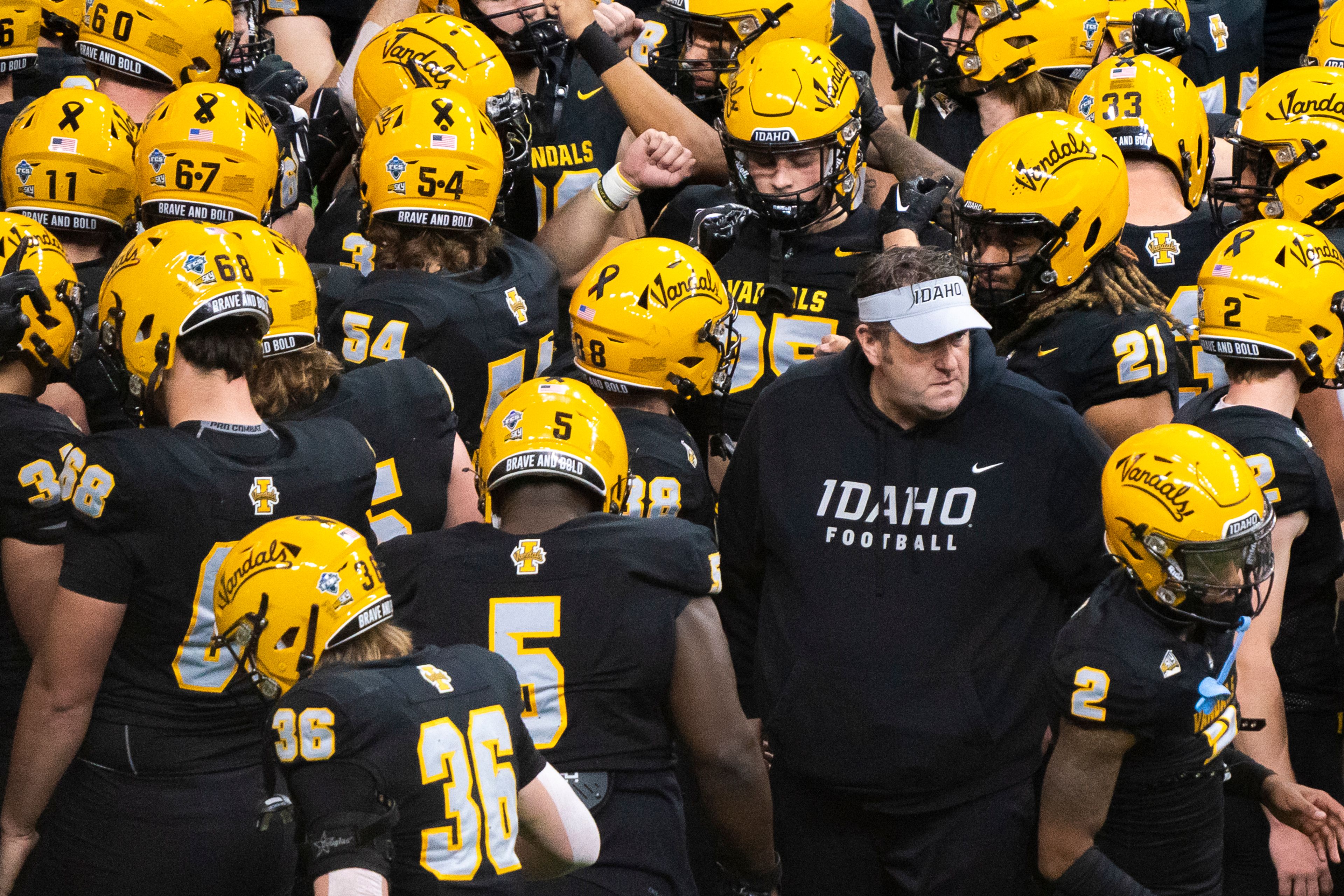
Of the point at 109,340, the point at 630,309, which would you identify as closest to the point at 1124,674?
the point at 630,309

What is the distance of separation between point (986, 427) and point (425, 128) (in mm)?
2061

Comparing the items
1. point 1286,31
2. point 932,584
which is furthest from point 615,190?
point 1286,31

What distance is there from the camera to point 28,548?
412 centimetres

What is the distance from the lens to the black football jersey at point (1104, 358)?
4.77 meters

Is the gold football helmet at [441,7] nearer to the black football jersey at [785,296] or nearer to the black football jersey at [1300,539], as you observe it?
the black football jersey at [785,296]

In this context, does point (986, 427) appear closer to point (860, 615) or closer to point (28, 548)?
point (860, 615)

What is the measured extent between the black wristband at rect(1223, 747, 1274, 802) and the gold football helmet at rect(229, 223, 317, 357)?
8.86 ft

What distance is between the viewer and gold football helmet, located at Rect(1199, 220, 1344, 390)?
4.61 meters

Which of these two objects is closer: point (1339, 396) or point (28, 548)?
point (28, 548)

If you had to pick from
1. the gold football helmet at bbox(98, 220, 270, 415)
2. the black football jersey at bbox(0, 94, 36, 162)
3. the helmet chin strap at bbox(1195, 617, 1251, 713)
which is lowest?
the helmet chin strap at bbox(1195, 617, 1251, 713)

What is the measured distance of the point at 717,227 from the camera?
545 cm

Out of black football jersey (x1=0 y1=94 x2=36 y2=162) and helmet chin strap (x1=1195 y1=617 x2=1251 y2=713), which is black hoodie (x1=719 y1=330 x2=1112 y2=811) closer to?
helmet chin strap (x1=1195 y1=617 x2=1251 y2=713)

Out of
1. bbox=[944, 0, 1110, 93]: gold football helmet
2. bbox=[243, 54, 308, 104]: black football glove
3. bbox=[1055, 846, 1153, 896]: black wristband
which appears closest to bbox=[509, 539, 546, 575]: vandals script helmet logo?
bbox=[1055, 846, 1153, 896]: black wristband

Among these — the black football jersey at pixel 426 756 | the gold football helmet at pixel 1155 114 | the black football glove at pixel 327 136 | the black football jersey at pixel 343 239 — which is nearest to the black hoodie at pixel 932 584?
the black football jersey at pixel 426 756
